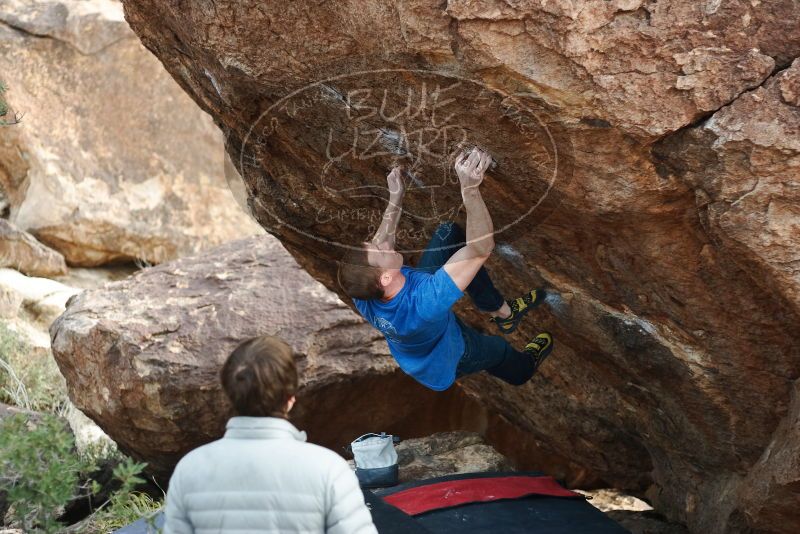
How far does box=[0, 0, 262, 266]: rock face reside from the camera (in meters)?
11.6

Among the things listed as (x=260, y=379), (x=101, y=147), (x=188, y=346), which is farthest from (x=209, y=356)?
(x=101, y=147)

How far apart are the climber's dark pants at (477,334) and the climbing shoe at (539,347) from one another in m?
0.05

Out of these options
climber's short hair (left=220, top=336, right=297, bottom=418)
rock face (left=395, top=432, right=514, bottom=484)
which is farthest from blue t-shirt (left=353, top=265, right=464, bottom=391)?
climber's short hair (left=220, top=336, right=297, bottom=418)

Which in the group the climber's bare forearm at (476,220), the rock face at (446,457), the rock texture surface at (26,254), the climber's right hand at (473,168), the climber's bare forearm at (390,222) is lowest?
the rock texture surface at (26,254)

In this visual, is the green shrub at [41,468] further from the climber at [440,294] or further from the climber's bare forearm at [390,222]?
the climber's bare forearm at [390,222]

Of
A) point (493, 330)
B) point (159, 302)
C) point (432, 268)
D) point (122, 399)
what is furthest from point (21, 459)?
point (159, 302)

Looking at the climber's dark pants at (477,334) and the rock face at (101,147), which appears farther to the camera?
the rock face at (101,147)

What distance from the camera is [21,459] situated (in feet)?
10.9

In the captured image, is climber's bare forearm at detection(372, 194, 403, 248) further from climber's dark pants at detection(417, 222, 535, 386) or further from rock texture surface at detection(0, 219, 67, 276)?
rock texture surface at detection(0, 219, 67, 276)

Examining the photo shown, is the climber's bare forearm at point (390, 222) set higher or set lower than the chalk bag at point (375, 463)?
higher

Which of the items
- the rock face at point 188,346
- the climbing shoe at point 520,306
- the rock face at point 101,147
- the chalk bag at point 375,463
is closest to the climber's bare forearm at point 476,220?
the climbing shoe at point 520,306

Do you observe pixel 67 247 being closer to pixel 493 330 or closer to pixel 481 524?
pixel 493 330

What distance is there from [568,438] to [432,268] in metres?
2.16

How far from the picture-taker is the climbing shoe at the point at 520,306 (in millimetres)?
4785
